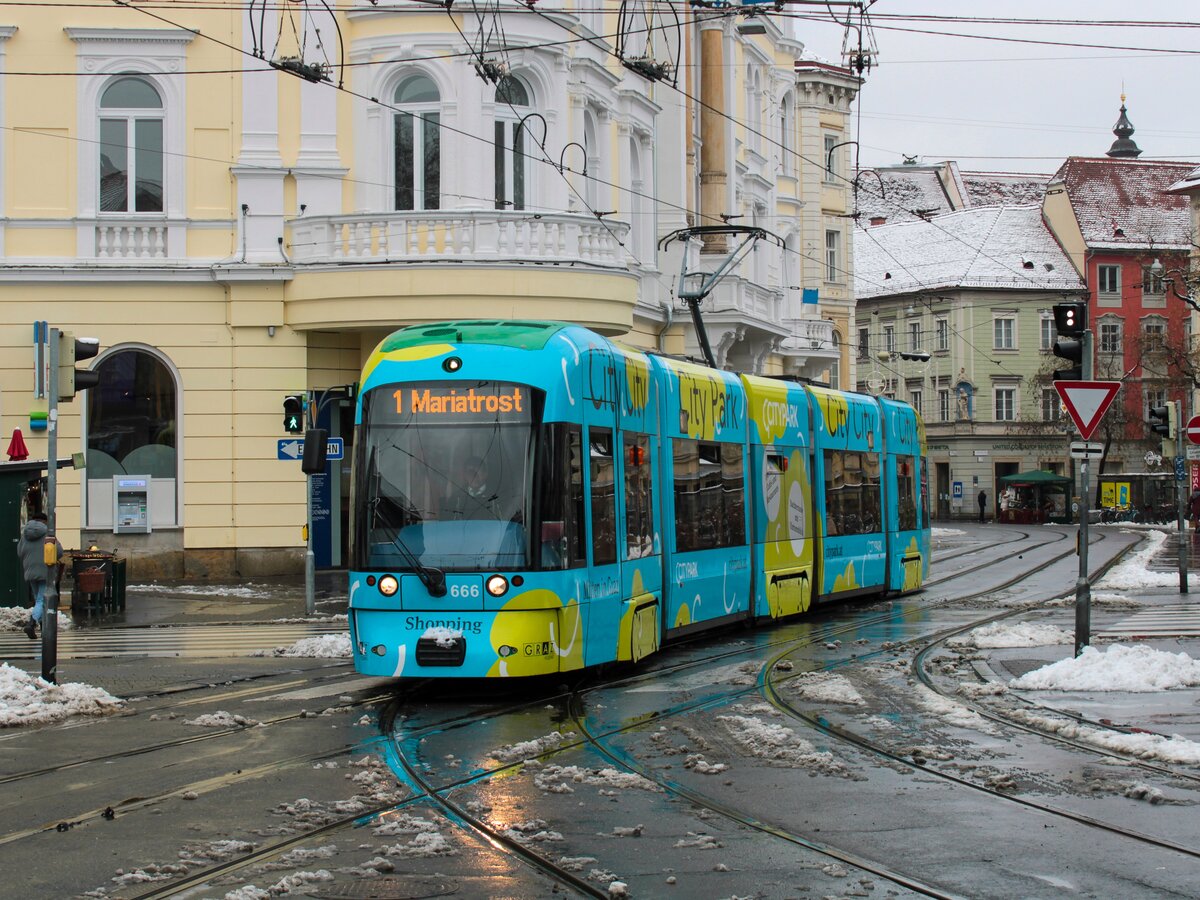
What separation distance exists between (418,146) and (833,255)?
3329 centimetres

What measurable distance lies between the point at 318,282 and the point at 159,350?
2.99 metres

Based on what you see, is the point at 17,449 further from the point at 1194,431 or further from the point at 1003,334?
the point at 1003,334

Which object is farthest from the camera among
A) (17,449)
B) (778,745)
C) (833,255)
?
(833,255)

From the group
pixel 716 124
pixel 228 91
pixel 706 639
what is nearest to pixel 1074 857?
pixel 706 639

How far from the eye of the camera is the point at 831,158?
201ft

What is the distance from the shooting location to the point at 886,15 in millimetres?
21094

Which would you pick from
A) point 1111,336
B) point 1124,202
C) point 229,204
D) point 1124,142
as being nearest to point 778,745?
point 229,204

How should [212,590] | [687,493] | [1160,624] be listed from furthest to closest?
[212,590]
[1160,624]
[687,493]

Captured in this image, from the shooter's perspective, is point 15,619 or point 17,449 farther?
point 17,449

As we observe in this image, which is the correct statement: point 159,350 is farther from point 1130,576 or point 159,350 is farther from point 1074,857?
point 1074,857

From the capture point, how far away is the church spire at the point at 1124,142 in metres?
115

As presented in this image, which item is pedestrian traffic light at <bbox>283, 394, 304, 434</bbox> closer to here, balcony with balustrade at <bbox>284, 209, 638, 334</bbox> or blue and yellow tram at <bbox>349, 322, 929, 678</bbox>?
balcony with balustrade at <bbox>284, 209, 638, 334</bbox>

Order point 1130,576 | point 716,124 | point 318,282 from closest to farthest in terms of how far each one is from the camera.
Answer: point 318,282 < point 1130,576 < point 716,124


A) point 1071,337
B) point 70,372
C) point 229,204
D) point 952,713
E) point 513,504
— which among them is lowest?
point 952,713
